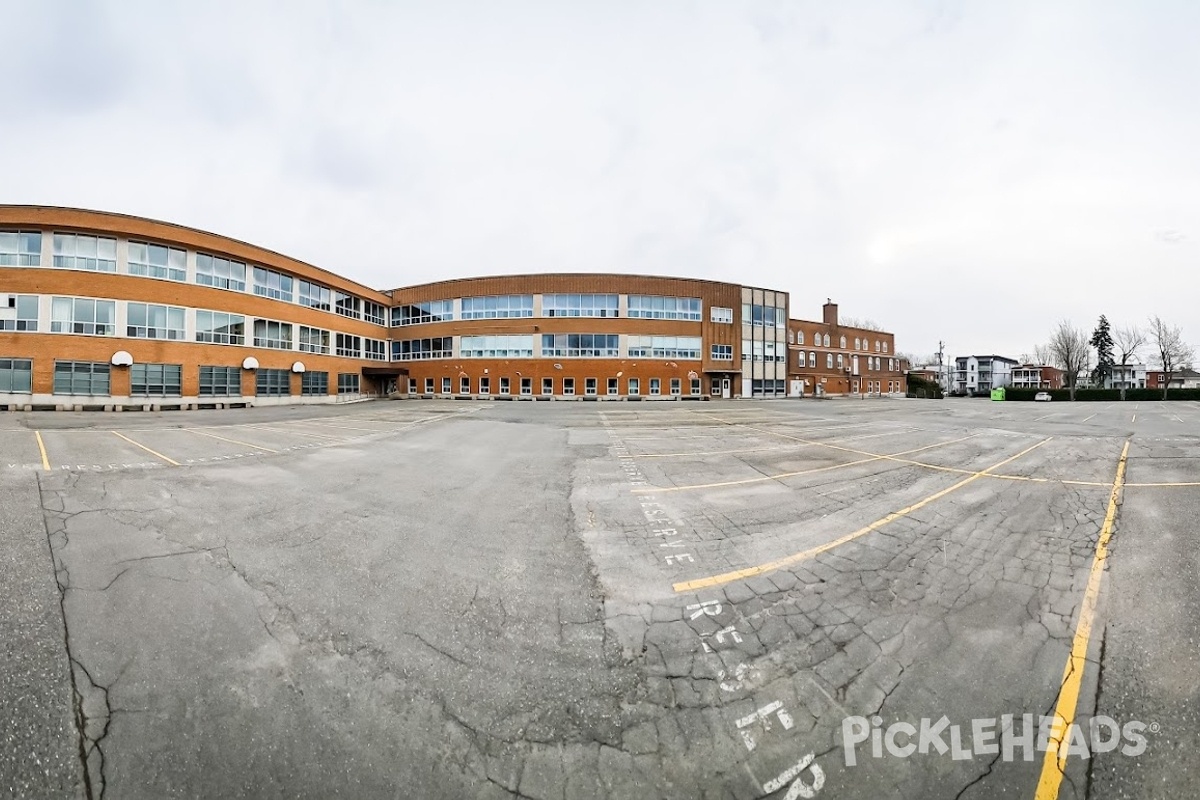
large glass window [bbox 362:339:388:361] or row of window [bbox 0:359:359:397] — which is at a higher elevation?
large glass window [bbox 362:339:388:361]

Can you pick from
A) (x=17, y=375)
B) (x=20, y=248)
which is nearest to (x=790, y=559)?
(x=17, y=375)

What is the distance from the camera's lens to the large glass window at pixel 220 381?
32156 millimetres

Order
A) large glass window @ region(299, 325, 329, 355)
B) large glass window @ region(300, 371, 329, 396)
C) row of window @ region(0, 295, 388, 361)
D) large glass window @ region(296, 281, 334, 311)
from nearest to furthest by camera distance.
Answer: row of window @ region(0, 295, 388, 361) → large glass window @ region(300, 371, 329, 396) → large glass window @ region(299, 325, 329, 355) → large glass window @ region(296, 281, 334, 311)

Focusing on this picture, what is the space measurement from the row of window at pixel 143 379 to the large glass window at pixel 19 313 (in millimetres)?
2167

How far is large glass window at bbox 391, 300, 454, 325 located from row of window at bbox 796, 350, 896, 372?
47.9m

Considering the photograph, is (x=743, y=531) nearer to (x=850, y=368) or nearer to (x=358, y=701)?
(x=358, y=701)

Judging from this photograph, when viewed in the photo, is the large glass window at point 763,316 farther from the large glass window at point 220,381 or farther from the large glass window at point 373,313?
the large glass window at point 220,381

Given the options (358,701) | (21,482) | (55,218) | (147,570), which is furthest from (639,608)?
(55,218)

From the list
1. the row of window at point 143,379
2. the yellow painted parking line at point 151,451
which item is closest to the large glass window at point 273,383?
the row of window at point 143,379

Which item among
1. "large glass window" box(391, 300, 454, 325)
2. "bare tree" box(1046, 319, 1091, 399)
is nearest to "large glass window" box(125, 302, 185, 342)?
"large glass window" box(391, 300, 454, 325)

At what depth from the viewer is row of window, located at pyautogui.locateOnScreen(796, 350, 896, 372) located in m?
60.5

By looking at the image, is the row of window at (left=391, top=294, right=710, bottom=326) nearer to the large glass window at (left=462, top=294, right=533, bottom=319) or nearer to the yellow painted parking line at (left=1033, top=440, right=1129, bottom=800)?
the large glass window at (left=462, top=294, right=533, bottom=319)

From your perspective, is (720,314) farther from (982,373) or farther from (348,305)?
(982,373)

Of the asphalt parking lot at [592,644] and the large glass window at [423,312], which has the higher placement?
the large glass window at [423,312]
